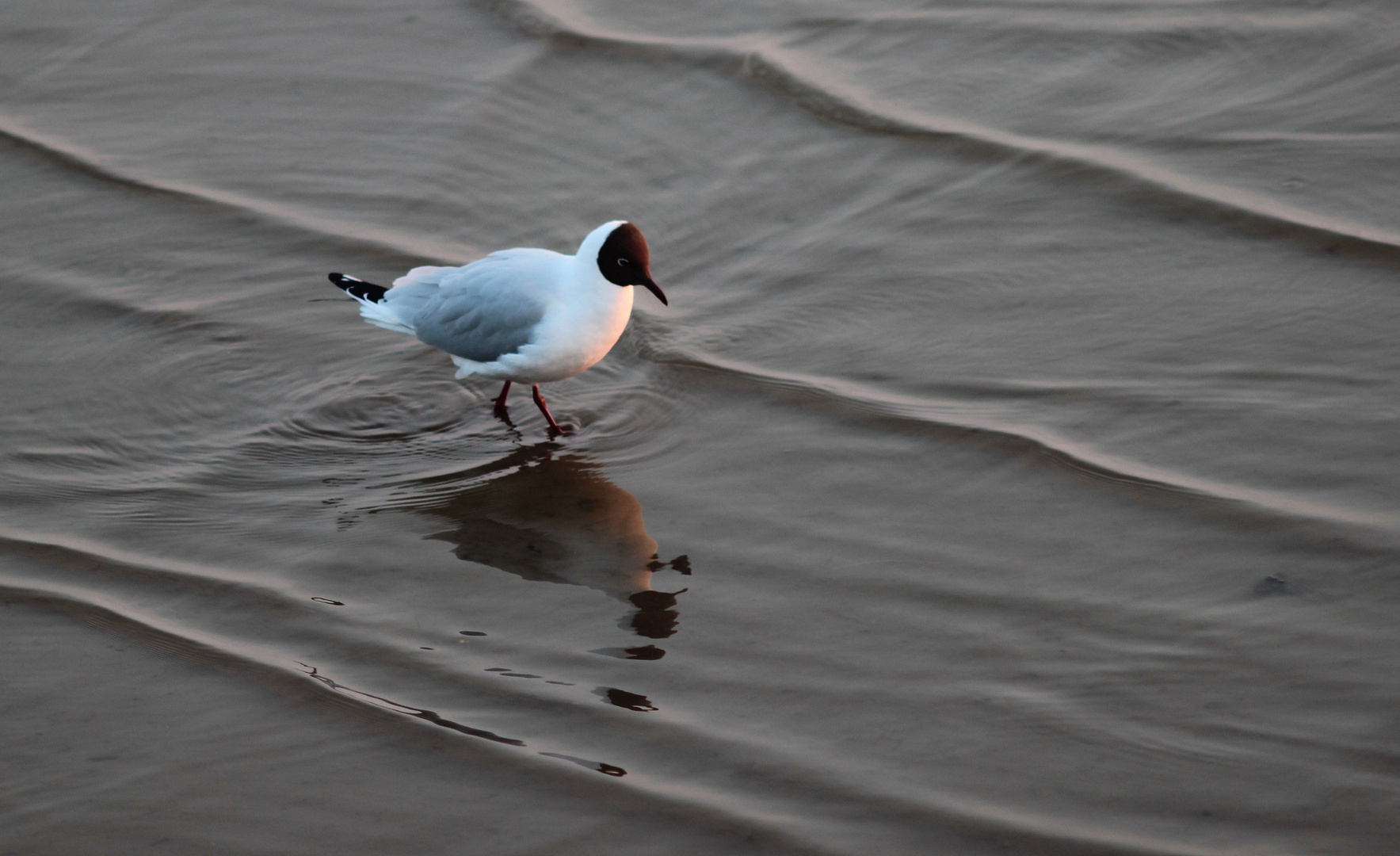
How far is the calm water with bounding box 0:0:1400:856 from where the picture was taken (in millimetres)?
3859

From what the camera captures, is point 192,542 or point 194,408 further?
point 194,408

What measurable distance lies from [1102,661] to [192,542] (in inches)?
111

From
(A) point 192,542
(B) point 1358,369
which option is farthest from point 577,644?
(B) point 1358,369

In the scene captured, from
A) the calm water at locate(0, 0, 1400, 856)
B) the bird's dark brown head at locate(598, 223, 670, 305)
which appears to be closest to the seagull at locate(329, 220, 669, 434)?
the bird's dark brown head at locate(598, 223, 670, 305)

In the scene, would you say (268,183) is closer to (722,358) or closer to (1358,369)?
(722,358)

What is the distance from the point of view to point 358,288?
235 inches

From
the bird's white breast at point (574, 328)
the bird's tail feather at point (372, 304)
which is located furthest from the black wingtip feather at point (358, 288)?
the bird's white breast at point (574, 328)

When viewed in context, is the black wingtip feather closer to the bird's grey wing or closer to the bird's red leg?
the bird's grey wing

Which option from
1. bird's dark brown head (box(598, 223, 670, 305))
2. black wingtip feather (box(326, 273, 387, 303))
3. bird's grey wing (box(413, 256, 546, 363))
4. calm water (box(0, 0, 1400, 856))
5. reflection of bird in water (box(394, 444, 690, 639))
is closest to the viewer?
calm water (box(0, 0, 1400, 856))

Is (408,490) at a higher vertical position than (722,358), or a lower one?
lower

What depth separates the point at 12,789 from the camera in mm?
3908

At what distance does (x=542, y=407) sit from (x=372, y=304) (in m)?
0.83

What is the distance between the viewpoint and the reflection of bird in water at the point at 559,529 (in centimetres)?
464

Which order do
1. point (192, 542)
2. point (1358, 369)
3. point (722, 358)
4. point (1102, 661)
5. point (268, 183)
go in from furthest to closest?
1. point (268, 183)
2. point (722, 358)
3. point (1358, 369)
4. point (192, 542)
5. point (1102, 661)
